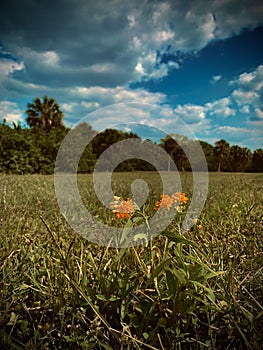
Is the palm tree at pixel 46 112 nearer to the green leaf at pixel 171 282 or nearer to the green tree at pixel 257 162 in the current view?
A: the green tree at pixel 257 162

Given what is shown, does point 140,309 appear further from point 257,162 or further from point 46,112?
point 46,112

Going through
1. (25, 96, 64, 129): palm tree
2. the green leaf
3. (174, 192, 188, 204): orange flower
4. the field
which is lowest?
the field

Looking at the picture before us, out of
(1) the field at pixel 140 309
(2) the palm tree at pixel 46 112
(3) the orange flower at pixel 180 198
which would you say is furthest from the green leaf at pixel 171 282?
(2) the palm tree at pixel 46 112

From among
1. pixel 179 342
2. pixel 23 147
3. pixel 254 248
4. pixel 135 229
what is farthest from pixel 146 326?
pixel 23 147

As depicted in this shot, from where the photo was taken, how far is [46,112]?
27.1 m

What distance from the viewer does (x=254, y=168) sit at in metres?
19.7

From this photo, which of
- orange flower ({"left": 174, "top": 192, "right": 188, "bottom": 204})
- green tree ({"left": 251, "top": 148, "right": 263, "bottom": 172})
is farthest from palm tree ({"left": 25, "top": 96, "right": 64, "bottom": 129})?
orange flower ({"left": 174, "top": 192, "right": 188, "bottom": 204})

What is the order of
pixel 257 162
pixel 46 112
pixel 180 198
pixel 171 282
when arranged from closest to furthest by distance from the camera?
pixel 171 282 → pixel 180 198 → pixel 257 162 → pixel 46 112

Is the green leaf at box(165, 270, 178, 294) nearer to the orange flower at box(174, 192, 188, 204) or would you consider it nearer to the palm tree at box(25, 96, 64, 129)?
the orange flower at box(174, 192, 188, 204)

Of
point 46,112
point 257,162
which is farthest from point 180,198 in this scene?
point 46,112

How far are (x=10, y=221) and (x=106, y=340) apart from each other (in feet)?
5.05

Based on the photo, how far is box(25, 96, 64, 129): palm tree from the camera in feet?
88.8

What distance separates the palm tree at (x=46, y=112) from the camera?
2706cm

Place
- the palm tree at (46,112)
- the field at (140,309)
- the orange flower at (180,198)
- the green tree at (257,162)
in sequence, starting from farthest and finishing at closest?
the palm tree at (46,112), the green tree at (257,162), the orange flower at (180,198), the field at (140,309)
